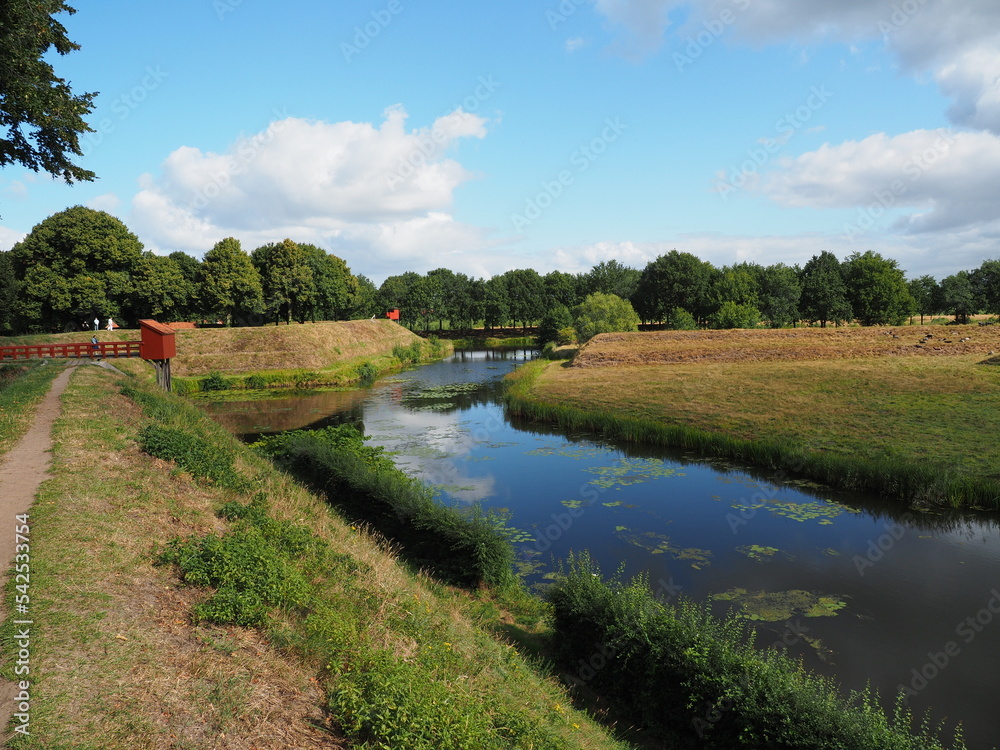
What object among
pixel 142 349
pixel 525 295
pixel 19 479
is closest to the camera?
pixel 19 479

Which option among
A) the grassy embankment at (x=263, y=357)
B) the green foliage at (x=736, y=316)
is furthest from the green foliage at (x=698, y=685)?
the green foliage at (x=736, y=316)

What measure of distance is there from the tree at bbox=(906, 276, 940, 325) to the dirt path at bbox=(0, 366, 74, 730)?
113 meters

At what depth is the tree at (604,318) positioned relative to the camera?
72.6 meters

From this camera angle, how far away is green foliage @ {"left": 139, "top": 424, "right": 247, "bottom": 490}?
44.8 feet

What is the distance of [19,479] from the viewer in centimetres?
1049

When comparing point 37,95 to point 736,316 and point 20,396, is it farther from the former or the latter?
point 736,316

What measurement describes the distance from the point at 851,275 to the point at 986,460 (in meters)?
75.7

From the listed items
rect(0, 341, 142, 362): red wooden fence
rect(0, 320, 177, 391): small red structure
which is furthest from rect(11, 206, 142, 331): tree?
rect(0, 341, 142, 362): red wooden fence

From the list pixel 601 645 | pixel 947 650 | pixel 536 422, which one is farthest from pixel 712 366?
pixel 601 645

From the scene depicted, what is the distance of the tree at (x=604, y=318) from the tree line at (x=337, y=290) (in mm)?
355

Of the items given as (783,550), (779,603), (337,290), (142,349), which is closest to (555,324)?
(337,290)

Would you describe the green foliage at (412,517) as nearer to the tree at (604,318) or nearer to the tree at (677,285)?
the tree at (604,318)

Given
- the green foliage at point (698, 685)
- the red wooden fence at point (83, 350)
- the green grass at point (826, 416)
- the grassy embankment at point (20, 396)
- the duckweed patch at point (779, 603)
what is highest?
the red wooden fence at point (83, 350)

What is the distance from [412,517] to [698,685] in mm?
8393
